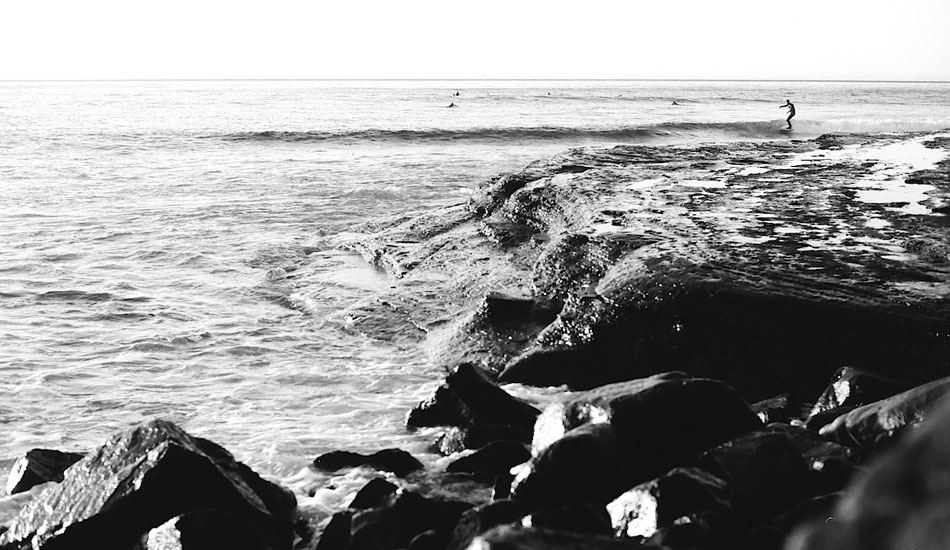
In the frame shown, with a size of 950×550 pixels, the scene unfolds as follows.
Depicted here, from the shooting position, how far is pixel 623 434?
4.33 metres

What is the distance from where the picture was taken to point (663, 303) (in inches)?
272

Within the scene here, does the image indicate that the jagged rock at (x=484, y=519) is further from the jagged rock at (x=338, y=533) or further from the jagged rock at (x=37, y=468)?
the jagged rock at (x=37, y=468)

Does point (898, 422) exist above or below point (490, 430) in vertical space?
above

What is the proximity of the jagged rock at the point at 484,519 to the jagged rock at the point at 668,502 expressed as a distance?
0.42 metres

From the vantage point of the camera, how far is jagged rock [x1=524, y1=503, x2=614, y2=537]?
3.56 metres

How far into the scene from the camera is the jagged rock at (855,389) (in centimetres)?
528

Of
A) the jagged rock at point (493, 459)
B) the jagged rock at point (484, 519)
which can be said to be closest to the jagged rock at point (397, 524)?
the jagged rock at point (484, 519)

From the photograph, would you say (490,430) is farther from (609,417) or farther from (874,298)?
(874,298)

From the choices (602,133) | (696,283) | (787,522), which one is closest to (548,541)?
(787,522)

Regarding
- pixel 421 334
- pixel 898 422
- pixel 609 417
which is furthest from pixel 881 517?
pixel 421 334

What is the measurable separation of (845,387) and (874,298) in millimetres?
1363

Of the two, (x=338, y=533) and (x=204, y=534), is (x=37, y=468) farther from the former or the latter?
(x=338, y=533)

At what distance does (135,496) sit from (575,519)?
2.10m

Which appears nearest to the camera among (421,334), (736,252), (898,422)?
(898,422)
